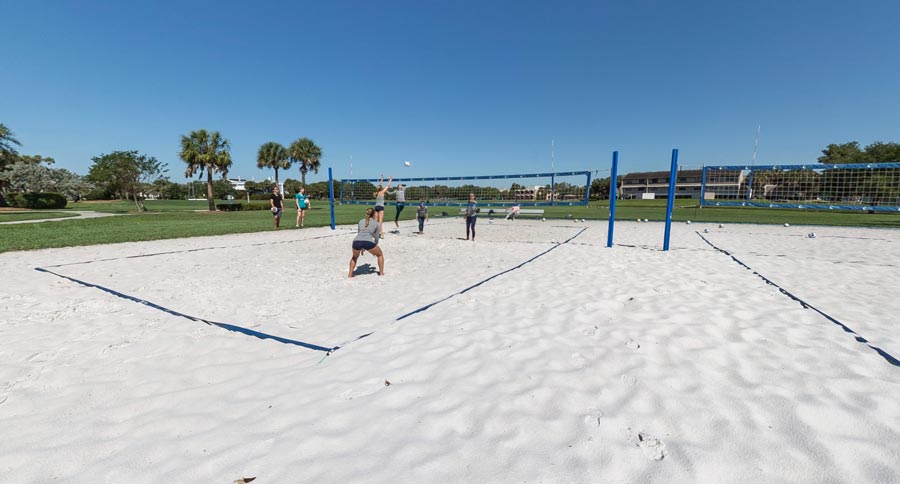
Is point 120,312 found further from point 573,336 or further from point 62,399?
point 573,336

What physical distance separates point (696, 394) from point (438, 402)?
5.63 ft

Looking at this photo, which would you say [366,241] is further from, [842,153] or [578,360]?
[842,153]

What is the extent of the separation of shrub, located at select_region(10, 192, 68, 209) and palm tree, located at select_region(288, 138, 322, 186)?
2223 cm

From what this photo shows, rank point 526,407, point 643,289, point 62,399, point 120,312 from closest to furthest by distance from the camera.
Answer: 1. point 526,407
2. point 62,399
3. point 120,312
4. point 643,289

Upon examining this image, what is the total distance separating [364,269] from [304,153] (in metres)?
45.5

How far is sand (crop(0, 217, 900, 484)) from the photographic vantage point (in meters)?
1.77

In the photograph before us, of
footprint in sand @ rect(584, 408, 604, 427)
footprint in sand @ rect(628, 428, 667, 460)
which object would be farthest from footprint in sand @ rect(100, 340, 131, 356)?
footprint in sand @ rect(628, 428, 667, 460)

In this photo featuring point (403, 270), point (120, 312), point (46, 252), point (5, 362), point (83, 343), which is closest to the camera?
point (5, 362)

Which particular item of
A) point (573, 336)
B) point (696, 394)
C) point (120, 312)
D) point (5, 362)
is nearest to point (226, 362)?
point (5, 362)

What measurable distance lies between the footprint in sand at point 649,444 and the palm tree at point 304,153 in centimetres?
4956

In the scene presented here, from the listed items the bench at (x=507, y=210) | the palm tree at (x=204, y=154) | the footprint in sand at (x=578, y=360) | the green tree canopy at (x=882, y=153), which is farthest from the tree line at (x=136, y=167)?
the green tree canopy at (x=882, y=153)

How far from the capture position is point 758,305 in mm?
4180

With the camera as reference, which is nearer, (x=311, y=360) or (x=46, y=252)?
(x=311, y=360)

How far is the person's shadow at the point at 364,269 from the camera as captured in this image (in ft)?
21.7
